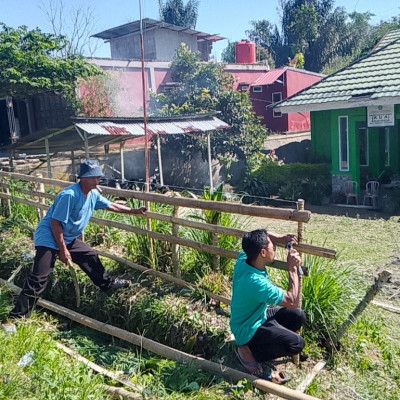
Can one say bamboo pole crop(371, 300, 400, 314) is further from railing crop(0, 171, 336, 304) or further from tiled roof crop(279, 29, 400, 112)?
tiled roof crop(279, 29, 400, 112)

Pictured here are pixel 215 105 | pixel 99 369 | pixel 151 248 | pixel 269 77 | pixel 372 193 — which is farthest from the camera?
pixel 269 77

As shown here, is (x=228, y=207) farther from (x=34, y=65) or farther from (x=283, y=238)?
(x=34, y=65)

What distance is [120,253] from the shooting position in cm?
651

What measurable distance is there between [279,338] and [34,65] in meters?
14.9

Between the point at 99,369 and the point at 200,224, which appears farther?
the point at 200,224

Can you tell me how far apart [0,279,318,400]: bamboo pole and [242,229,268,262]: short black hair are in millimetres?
951

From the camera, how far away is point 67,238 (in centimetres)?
523

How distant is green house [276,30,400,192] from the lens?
39.9ft

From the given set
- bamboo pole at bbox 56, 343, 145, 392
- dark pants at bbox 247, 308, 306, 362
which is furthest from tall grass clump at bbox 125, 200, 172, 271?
dark pants at bbox 247, 308, 306, 362

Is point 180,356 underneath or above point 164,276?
underneath

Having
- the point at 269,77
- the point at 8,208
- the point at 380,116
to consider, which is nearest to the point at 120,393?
the point at 8,208

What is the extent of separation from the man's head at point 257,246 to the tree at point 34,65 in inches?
551

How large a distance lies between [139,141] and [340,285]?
57.5ft

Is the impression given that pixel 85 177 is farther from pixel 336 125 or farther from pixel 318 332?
pixel 336 125
